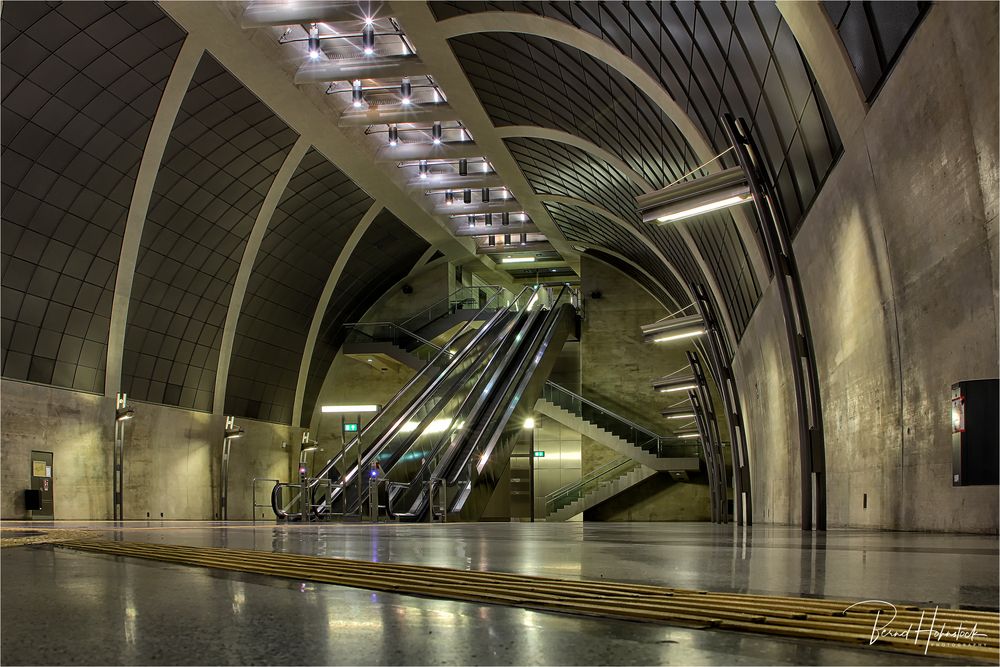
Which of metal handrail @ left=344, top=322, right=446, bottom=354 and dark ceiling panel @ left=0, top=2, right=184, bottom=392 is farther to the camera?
metal handrail @ left=344, top=322, right=446, bottom=354

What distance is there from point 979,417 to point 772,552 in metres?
1.68

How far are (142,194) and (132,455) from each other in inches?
321

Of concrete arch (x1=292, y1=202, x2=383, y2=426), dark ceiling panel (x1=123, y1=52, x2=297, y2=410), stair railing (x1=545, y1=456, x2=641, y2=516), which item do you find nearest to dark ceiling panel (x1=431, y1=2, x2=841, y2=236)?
dark ceiling panel (x1=123, y1=52, x2=297, y2=410)

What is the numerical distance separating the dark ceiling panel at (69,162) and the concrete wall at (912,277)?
15870 millimetres

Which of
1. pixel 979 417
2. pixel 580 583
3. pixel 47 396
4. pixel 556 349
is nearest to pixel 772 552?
pixel 979 417

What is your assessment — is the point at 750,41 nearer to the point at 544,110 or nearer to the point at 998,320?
the point at 998,320

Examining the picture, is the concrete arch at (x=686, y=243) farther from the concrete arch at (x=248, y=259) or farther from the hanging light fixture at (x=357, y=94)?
the concrete arch at (x=248, y=259)

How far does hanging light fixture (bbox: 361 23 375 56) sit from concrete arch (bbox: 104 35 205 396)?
380 cm

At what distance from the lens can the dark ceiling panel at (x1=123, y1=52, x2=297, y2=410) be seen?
76.4 feet

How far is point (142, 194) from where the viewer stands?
77.4ft

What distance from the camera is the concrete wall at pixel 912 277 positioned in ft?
18.9

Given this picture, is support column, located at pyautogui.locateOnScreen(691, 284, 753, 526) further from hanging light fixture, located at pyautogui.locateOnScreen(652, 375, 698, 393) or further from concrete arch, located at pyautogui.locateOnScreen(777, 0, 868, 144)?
concrete arch, located at pyautogui.locateOnScreen(777, 0, 868, 144)

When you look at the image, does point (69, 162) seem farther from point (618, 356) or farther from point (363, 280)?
point (618, 356)

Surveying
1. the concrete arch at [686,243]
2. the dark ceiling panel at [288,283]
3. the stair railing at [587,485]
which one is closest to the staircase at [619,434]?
the stair railing at [587,485]
